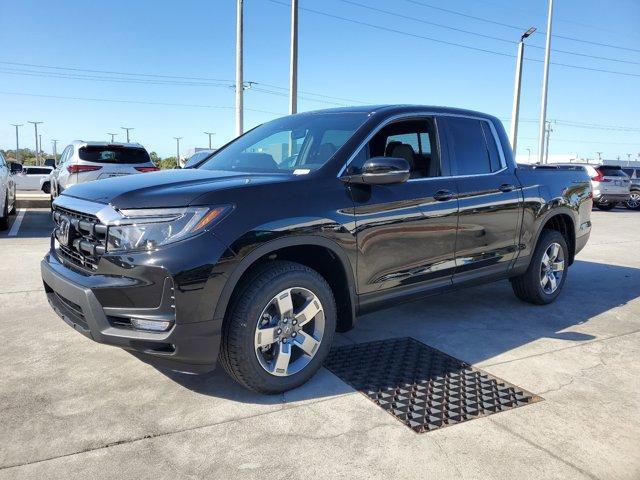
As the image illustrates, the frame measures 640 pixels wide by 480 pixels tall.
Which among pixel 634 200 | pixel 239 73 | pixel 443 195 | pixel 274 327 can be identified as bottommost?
pixel 634 200

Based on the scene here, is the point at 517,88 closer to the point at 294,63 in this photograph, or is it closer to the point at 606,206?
the point at 606,206

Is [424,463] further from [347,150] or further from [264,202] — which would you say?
[347,150]

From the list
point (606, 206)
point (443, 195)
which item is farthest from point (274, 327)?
point (606, 206)

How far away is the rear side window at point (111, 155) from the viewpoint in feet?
35.3

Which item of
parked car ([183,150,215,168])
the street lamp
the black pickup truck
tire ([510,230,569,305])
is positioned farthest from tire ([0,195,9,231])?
the street lamp

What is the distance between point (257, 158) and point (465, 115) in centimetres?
183

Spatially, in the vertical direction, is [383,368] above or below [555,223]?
below

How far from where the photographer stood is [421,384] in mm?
3424

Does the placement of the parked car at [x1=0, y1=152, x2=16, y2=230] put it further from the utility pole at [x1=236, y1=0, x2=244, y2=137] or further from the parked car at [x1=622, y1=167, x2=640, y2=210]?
the parked car at [x1=622, y1=167, x2=640, y2=210]

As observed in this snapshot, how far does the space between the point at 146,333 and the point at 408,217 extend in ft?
6.16

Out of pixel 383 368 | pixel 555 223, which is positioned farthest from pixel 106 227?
pixel 555 223

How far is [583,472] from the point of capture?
8.20 feet

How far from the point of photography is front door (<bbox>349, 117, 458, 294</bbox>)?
3.50 m

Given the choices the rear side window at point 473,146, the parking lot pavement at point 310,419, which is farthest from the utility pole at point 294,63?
the parking lot pavement at point 310,419
